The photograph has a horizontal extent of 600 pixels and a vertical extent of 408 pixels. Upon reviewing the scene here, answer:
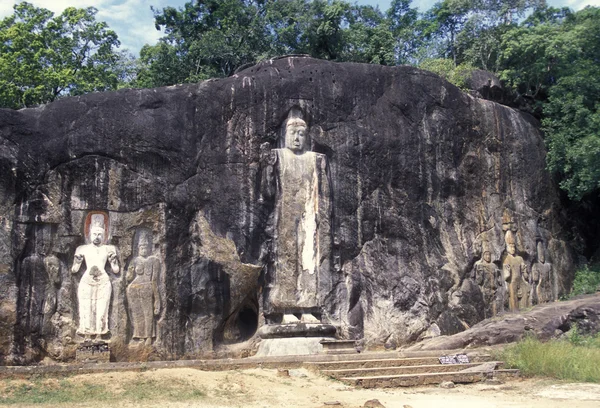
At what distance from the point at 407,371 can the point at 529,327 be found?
3747mm

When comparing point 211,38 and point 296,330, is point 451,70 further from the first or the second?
point 296,330

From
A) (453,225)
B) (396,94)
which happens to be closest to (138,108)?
(396,94)

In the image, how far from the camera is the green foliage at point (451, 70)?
21438 millimetres

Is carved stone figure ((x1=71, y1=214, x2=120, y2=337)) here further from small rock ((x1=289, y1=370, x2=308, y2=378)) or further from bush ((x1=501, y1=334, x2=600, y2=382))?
bush ((x1=501, y1=334, x2=600, y2=382))

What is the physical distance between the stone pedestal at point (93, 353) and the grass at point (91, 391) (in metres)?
2.91

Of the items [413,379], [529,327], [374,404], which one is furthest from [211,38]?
[374,404]

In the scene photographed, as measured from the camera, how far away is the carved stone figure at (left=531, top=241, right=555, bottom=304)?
18.8m

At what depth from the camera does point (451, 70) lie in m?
22.4

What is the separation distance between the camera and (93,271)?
617 inches

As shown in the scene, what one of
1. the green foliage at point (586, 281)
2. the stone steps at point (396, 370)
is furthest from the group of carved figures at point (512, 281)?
the stone steps at point (396, 370)

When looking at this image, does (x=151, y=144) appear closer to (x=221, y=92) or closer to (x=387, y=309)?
(x=221, y=92)

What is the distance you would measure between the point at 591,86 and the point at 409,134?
5.39 metres

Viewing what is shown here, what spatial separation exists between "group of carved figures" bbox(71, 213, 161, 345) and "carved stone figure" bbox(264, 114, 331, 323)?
7.89 feet

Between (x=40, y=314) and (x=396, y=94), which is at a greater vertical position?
(x=396, y=94)
